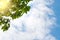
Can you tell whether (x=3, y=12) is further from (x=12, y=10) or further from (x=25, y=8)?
(x=25, y=8)

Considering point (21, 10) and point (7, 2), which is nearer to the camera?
point (7, 2)

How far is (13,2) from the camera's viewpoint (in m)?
8.06

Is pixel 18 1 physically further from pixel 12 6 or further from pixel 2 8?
pixel 2 8

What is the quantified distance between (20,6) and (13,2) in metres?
0.70

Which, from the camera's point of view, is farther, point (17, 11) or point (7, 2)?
point (17, 11)

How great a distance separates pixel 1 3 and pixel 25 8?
2.09 meters

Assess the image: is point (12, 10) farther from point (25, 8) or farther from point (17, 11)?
point (25, 8)

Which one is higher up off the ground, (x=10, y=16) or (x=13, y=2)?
(x=13, y=2)

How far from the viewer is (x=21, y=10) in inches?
335

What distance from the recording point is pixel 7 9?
821cm

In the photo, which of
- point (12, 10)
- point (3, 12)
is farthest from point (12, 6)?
point (3, 12)

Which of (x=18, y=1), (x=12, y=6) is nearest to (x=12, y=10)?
(x=12, y=6)

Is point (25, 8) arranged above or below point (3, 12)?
above

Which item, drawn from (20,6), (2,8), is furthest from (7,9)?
(20,6)
